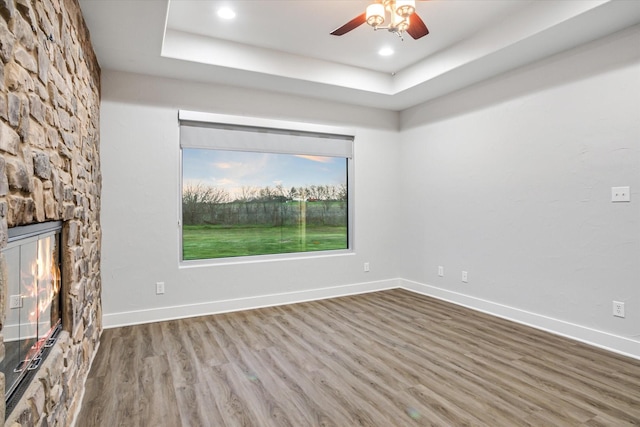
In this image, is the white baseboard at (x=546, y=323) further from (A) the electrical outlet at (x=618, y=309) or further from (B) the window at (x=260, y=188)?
(B) the window at (x=260, y=188)

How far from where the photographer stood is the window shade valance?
3984 mm

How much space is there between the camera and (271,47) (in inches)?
146

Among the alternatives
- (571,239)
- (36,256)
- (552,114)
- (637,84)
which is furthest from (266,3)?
(571,239)

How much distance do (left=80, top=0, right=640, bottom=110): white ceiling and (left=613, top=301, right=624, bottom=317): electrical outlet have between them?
2.16 metres

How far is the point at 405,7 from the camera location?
226cm

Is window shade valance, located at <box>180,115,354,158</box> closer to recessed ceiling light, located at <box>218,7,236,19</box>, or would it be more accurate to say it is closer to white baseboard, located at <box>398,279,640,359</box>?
recessed ceiling light, located at <box>218,7,236,19</box>

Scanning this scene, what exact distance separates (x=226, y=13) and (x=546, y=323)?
13.0ft

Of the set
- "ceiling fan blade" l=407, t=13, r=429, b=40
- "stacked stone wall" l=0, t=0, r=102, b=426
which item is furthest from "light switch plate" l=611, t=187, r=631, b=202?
"stacked stone wall" l=0, t=0, r=102, b=426

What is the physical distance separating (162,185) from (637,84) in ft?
14.0

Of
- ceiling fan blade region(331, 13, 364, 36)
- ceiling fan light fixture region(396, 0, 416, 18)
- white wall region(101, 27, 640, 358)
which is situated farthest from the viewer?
white wall region(101, 27, 640, 358)

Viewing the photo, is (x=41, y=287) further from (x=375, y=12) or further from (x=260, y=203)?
(x=260, y=203)

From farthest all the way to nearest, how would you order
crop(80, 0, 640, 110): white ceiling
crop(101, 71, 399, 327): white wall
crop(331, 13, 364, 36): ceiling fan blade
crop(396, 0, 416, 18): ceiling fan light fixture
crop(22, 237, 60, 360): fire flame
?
1. crop(101, 71, 399, 327): white wall
2. crop(80, 0, 640, 110): white ceiling
3. crop(331, 13, 364, 36): ceiling fan blade
4. crop(396, 0, 416, 18): ceiling fan light fixture
5. crop(22, 237, 60, 360): fire flame

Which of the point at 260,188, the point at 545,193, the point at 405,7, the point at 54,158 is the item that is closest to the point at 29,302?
the point at 54,158

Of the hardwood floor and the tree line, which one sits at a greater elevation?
the tree line
